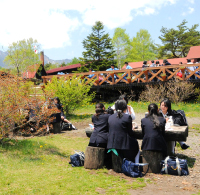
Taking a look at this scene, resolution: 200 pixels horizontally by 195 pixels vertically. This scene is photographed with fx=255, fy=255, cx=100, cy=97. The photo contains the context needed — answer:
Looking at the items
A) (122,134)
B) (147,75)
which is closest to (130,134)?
(122,134)

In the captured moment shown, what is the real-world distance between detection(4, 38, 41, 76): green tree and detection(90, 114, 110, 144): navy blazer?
33.5 metres

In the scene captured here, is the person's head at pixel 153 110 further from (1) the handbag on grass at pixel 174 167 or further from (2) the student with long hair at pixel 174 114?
(2) the student with long hair at pixel 174 114

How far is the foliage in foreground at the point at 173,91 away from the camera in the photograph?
14.4 m

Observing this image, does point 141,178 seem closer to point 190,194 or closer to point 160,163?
point 160,163

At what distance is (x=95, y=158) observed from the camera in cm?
518

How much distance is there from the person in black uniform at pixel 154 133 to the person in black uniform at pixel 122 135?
0.90 ft

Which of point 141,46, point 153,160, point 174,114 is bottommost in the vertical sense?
point 153,160

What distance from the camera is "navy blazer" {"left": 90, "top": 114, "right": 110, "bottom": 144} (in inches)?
206

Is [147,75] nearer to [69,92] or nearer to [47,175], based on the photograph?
[69,92]

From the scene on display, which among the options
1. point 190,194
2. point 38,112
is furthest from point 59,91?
point 190,194

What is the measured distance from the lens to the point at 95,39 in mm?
39656

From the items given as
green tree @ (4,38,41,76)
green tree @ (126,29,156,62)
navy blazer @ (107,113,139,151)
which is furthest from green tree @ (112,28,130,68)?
navy blazer @ (107,113,139,151)

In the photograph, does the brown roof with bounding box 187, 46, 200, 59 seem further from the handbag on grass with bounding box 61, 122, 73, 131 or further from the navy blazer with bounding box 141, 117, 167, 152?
the navy blazer with bounding box 141, 117, 167, 152

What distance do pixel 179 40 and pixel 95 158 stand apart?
40.9 metres
